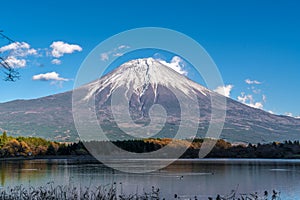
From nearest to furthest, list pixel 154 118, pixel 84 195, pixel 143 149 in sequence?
pixel 84 195, pixel 143 149, pixel 154 118

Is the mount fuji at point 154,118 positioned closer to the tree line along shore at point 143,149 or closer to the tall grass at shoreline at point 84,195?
the tree line along shore at point 143,149

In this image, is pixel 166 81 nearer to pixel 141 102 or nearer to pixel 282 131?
pixel 141 102

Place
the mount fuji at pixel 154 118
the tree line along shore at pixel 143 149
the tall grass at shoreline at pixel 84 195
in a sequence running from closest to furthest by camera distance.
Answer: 1. the tall grass at shoreline at pixel 84 195
2. the tree line along shore at pixel 143 149
3. the mount fuji at pixel 154 118

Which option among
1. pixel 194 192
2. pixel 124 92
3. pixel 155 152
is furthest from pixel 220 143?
pixel 124 92

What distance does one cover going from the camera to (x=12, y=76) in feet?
23.7

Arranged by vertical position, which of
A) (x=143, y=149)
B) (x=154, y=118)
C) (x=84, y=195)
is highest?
(x=154, y=118)

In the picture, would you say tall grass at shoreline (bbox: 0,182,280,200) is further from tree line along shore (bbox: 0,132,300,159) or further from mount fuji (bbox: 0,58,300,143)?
mount fuji (bbox: 0,58,300,143)

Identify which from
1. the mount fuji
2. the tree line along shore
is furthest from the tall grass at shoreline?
the mount fuji

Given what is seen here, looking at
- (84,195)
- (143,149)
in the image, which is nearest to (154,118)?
(143,149)

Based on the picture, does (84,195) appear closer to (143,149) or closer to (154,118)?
(143,149)

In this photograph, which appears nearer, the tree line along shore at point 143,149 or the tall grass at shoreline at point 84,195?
the tall grass at shoreline at point 84,195

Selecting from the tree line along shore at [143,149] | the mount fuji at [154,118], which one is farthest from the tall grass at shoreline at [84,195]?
the mount fuji at [154,118]

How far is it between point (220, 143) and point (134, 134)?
77.9 metres

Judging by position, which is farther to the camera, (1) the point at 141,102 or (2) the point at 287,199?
(1) the point at 141,102
